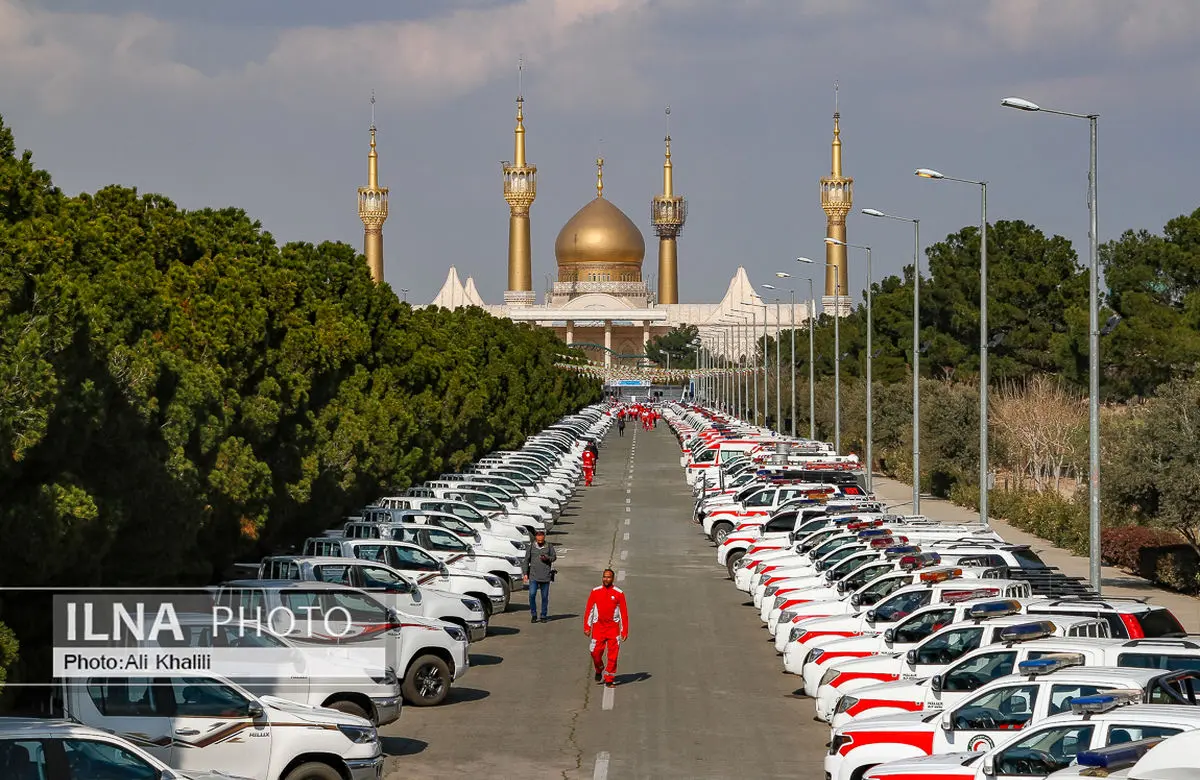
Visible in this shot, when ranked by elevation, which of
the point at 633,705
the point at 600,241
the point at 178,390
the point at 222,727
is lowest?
the point at 633,705

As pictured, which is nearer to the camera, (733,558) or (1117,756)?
(1117,756)

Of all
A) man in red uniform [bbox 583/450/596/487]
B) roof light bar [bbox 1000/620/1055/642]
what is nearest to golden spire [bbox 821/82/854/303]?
man in red uniform [bbox 583/450/596/487]

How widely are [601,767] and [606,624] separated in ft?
14.2

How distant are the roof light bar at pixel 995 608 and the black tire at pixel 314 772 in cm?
680

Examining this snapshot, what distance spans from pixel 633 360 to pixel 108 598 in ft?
515

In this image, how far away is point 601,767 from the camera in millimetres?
15477

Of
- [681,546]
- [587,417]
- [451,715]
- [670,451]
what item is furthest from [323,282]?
[587,417]

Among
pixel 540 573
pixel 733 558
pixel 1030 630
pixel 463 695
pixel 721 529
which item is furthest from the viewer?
pixel 721 529

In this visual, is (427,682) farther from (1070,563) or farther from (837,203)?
(837,203)

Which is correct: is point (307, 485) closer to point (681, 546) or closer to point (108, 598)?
point (108, 598)

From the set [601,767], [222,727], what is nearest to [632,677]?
[601,767]

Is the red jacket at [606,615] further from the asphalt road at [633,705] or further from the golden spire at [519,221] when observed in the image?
the golden spire at [519,221]

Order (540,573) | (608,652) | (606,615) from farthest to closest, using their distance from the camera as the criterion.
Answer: (540,573), (608,652), (606,615)

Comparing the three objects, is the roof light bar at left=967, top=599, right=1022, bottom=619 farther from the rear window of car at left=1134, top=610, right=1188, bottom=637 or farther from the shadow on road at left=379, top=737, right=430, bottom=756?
the shadow on road at left=379, top=737, right=430, bottom=756
